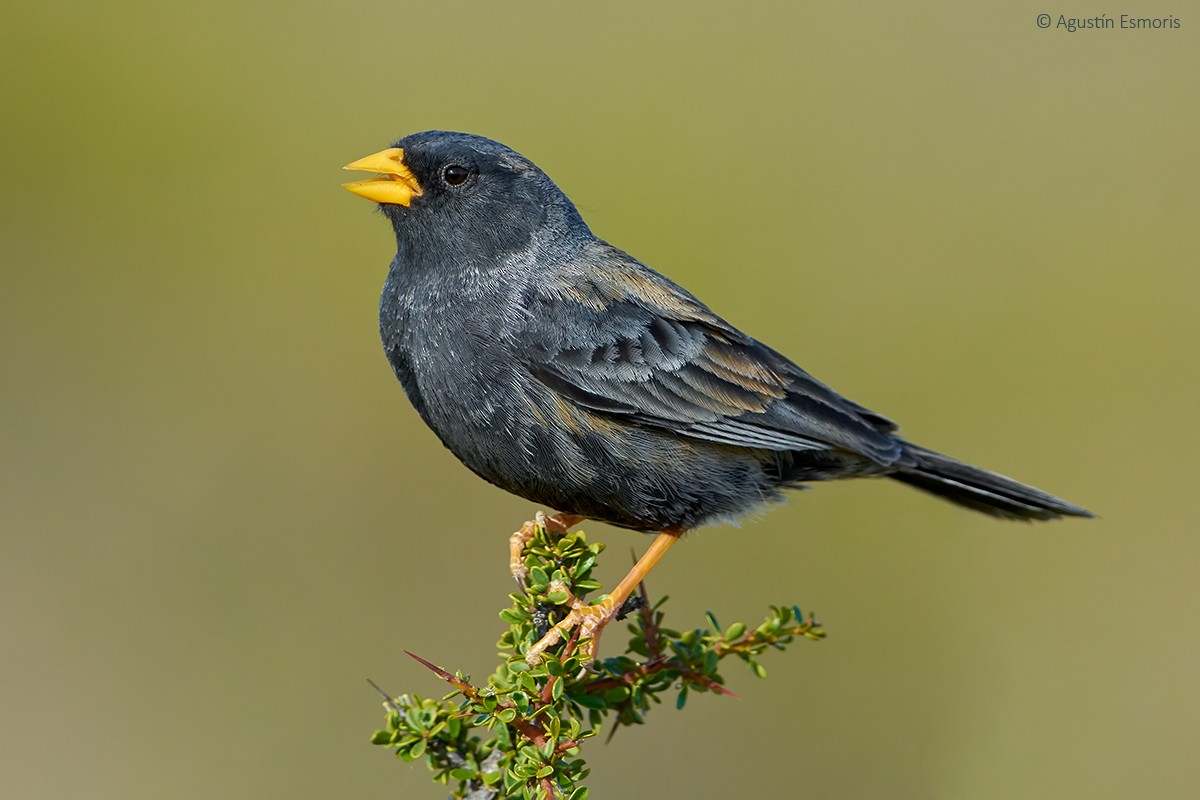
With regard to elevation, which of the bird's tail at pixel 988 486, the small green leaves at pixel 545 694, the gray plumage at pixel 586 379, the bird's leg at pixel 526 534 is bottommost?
the small green leaves at pixel 545 694

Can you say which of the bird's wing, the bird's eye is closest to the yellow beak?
the bird's eye

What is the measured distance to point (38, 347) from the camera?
871cm

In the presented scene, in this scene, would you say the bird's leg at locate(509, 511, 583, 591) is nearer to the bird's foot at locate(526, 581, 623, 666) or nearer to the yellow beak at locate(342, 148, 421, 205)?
the bird's foot at locate(526, 581, 623, 666)

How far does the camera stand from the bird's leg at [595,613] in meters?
4.42

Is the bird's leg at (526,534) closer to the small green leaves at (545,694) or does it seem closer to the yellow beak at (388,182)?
the small green leaves at (545,694)

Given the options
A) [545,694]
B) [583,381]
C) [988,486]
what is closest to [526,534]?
[583,381]

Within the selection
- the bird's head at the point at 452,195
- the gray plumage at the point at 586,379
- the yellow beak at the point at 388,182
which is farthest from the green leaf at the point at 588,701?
the yellow beak at the point at 388,182

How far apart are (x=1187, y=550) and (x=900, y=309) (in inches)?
95.1

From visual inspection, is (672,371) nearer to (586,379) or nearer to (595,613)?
(586,379)

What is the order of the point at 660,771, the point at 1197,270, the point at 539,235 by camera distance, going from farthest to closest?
the point at 1197,270 → the point at 660,771 → the point at 539,235

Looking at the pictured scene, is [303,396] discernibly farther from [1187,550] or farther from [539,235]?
[1187,550]

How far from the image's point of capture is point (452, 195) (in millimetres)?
5531

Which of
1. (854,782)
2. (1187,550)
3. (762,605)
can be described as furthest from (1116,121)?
(854,782)

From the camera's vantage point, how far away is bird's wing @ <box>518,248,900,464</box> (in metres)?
5.18
